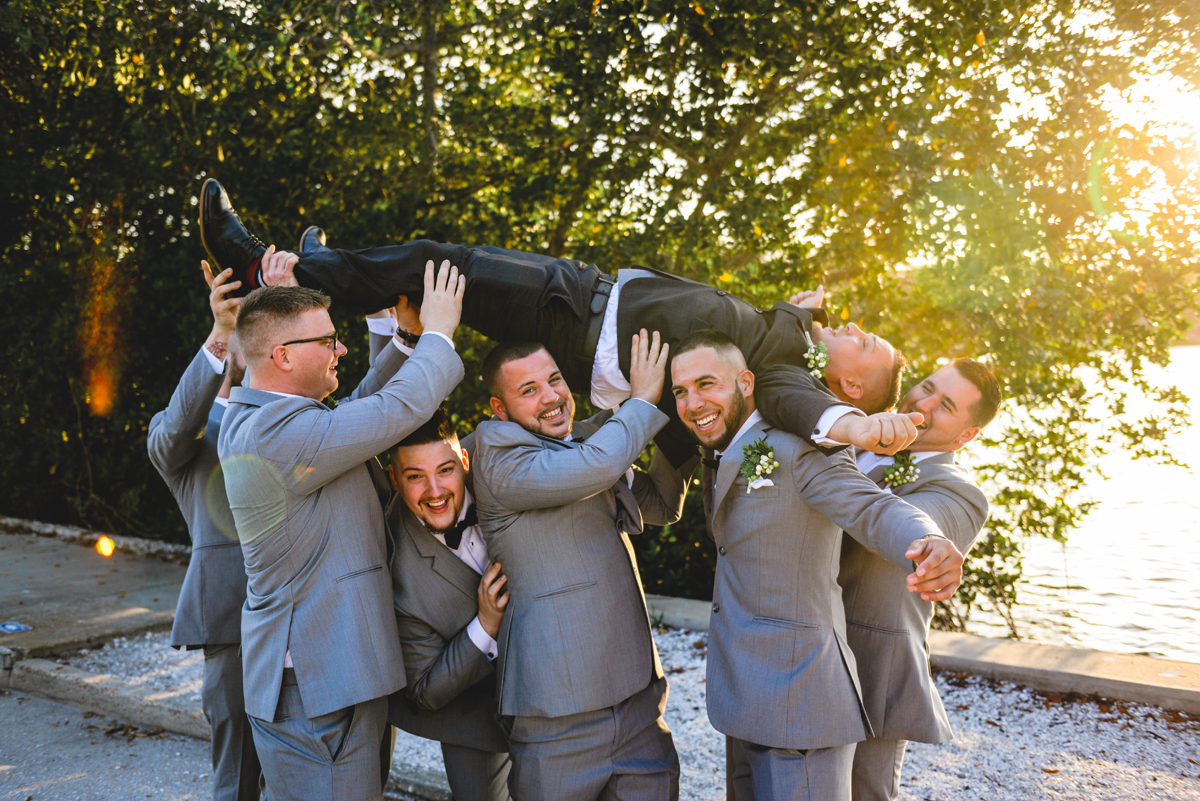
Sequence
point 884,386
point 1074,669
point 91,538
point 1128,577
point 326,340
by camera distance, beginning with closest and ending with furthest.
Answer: point 326,340 → point 884,386 → point 1074,669 → point 91,538 → point 1128,577

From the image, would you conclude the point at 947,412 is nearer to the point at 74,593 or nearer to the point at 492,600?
the point at 492,600

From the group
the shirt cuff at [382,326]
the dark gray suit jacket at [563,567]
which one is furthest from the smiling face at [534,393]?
the shirt cuff at [382,326]

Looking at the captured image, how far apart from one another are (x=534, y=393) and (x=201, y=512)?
1.71 metres

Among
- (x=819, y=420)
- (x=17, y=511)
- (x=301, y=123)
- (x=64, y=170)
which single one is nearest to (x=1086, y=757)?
(x=819, y=420)

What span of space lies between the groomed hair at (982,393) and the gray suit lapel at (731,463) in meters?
0.90

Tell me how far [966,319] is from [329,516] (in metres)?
5.25

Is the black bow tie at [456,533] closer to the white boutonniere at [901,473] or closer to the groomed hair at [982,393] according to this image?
the white boutonniere at [901,473]

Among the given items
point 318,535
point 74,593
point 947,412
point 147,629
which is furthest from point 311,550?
point 74,593

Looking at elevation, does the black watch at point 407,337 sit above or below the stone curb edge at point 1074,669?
above

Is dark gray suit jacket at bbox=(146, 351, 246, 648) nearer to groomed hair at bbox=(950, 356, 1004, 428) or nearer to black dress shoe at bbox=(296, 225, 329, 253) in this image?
black dress shoe at bbox=(296, 225, 329, 253)

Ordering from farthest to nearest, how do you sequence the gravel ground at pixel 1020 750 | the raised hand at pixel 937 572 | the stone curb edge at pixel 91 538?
the stone curb edge at pixel 91 538 < the gravel ground at pixel 1020 750 < the raised hand at pixel 937 572

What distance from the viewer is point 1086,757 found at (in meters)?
4.24

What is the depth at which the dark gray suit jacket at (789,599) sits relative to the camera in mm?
2443

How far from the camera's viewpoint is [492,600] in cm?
271
